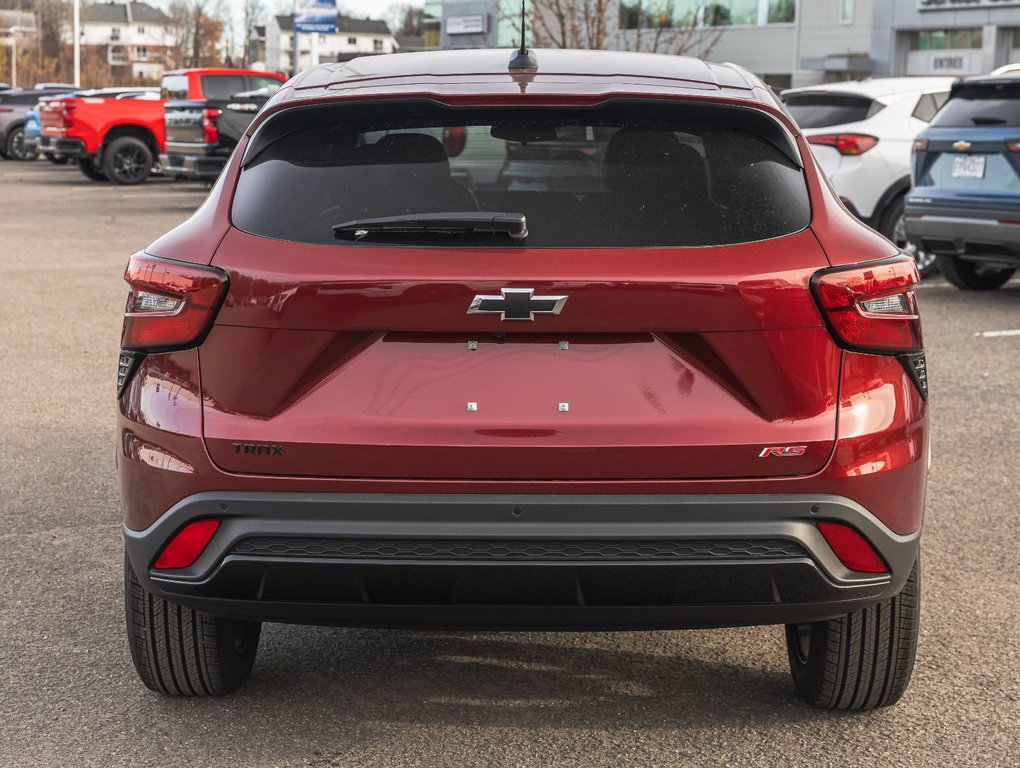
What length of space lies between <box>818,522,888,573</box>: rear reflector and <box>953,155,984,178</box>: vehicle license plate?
28.3 feet

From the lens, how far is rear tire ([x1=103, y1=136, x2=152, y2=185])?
27.5 m

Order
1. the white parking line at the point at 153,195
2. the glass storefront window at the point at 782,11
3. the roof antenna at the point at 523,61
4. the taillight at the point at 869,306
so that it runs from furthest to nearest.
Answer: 1. the glass storefront window at the point at 782,11
2. the white parking line at the point at 153,195
3. the roof antenna at the point at 523,61
4. the taillight at the point at 869,306

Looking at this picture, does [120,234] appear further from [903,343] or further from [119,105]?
[903,343]

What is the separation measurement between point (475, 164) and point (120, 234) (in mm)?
15305

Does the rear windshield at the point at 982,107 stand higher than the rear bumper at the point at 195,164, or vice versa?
the rear windshield at the point at 982,107

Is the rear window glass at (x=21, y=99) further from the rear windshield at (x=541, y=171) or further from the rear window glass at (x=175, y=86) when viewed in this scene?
the rear windshield at (x=541, y=171)

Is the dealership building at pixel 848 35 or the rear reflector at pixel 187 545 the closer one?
the rear reflector at pixel 187 545

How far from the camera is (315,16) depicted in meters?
Answer: 41.5

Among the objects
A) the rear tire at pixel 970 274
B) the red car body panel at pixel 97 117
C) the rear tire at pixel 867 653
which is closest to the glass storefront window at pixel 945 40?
the red car body panel at pixel 97 117

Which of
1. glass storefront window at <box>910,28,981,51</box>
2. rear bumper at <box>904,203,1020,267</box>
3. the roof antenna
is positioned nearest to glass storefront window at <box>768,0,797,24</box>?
glass storefront window at <box>910,28,981,51</box>

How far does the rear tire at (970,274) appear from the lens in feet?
41.1

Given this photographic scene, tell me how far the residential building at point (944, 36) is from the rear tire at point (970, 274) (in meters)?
38.1

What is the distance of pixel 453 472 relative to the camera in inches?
121

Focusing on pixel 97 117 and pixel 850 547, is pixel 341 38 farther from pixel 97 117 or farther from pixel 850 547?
pixel 850 547
